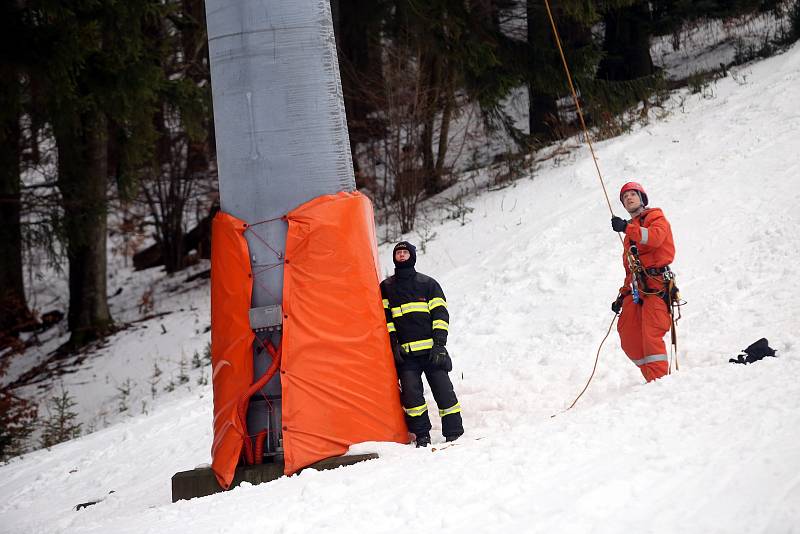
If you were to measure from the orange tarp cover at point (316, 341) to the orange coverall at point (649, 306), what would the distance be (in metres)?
1.92

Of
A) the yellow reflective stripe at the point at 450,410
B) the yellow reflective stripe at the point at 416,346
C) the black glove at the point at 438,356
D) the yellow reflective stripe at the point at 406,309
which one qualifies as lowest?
the yellow reflective stripe at the point at 450,410

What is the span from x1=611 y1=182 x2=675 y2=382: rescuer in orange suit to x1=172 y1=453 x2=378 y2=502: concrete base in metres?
2.30

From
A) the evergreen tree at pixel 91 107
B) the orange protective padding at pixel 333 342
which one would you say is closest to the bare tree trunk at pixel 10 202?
the evergreen tree at pixel 91 107

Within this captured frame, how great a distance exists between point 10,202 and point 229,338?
33.7ft

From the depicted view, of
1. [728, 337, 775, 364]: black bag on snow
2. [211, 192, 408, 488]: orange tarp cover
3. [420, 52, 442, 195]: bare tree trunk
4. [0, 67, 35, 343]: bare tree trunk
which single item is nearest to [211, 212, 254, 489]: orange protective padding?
[211, 192, 408, 488]: orange tarp cover

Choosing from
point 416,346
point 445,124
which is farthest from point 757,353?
point 445,124

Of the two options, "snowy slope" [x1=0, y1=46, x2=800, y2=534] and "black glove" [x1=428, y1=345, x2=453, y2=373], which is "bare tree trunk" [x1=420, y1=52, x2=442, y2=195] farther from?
"black glove" [x1=428, y1=345, x2=453, y2=373]

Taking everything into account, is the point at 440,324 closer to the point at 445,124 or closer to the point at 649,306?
the point at 649,306

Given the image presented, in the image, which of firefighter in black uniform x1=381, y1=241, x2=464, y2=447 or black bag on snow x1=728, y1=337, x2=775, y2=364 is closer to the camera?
black bag on snow x1=728, y1=337, x2=775, y2=364

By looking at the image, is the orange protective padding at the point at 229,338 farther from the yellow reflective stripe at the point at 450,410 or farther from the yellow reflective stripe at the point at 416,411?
the yellow reflective stripe at the point at 450,410

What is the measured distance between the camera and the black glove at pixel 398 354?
21.7ft

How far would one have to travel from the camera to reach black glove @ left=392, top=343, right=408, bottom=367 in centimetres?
660

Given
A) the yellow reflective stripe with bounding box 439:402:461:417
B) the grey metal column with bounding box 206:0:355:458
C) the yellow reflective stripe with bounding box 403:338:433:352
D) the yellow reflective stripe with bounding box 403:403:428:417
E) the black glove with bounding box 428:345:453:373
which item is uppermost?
the grey metal column with bounding box 206:0:355:458

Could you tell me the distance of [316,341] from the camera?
607 cm
